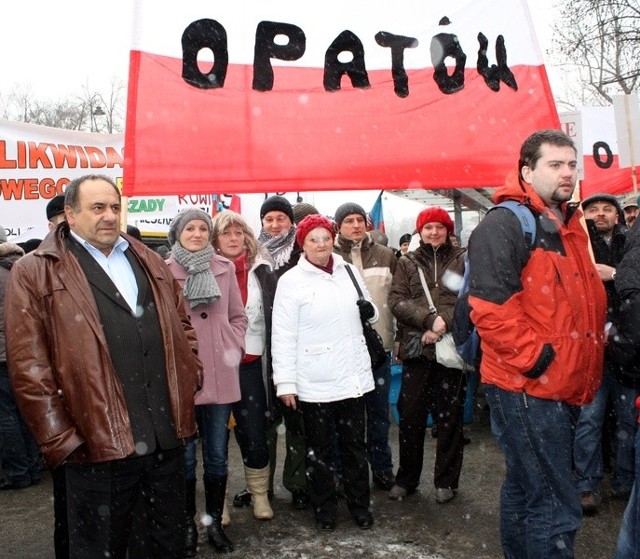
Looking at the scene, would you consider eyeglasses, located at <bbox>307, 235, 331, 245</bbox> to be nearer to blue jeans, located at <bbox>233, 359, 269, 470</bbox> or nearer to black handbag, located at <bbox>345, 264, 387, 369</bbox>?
black handbag, located at <bbox>345, 264, 387, 369</bbox>

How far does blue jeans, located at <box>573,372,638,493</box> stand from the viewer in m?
4.58

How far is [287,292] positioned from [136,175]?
1.21m

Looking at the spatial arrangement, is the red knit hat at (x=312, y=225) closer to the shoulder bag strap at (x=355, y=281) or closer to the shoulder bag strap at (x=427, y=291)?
the shoulder bag strap at (x=355, y=281)

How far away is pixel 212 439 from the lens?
415 centimetres

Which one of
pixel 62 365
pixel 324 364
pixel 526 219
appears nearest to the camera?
pixel 62 365

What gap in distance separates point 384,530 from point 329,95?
262cm

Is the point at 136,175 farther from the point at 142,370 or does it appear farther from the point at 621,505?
the point at 621,505

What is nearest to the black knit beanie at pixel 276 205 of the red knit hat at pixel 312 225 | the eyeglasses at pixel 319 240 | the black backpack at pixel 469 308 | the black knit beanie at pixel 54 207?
the red knit hat at pixel 312 225

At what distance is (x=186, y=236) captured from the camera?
13.7 ft

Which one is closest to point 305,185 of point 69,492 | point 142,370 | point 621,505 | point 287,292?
point 287,292

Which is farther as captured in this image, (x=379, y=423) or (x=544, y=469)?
(x=379, y=423)

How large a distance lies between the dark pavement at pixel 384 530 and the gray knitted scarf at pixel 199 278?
4.85 ft

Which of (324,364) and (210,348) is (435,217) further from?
(210,348)

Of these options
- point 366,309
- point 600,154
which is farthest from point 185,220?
point 600,154
